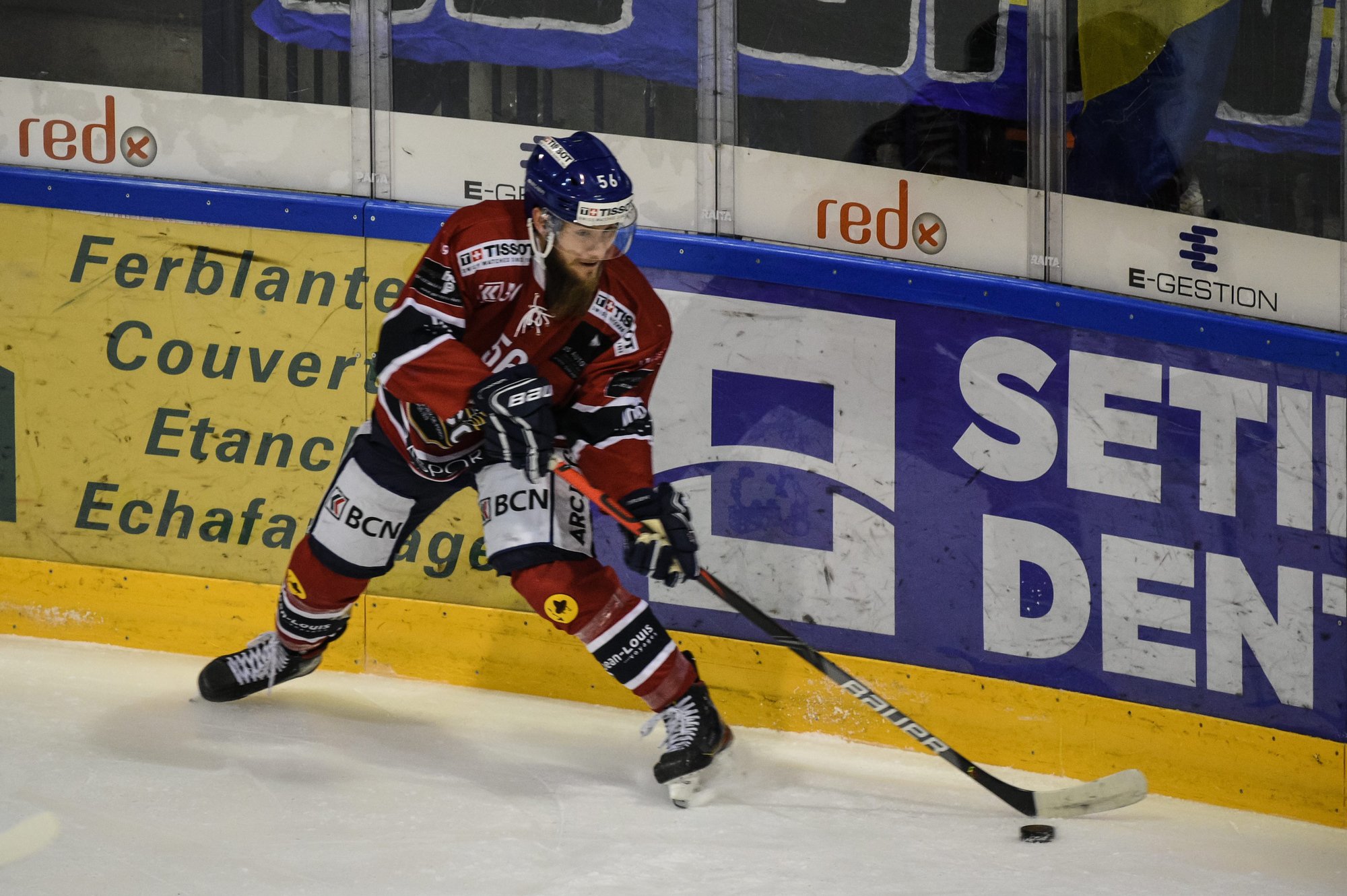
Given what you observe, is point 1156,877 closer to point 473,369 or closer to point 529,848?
point 529,848

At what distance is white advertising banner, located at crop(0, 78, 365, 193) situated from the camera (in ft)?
12.3

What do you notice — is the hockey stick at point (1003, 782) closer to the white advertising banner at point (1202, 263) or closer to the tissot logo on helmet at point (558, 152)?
the tissot logo on helmet at point (558, 152)

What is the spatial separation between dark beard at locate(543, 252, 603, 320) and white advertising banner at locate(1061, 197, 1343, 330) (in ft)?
3.72

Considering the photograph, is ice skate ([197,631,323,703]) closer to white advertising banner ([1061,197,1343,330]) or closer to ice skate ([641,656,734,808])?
ice skate ([641,656,734,808])

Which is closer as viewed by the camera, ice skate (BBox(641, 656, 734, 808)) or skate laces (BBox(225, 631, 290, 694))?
ice skate (BBox(641, 656, 734, 808))

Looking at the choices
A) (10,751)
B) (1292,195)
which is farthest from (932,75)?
(10,751)

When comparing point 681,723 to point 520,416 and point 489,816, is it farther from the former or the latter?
point 520,416

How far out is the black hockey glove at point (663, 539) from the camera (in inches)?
114

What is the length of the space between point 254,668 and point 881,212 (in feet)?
5.68

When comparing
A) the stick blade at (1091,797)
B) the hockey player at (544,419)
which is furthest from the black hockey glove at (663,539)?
the stick blade at (1091,797)

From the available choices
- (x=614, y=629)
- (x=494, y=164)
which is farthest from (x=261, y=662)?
(x=494, y=164)

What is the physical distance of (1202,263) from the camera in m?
3.33

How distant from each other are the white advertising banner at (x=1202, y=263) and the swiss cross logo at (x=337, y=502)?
1.64 metres

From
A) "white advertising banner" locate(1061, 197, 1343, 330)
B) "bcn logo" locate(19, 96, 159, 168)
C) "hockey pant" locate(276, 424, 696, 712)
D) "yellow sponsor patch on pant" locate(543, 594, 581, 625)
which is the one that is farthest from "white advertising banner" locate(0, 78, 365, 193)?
"white advertising banner" locate(1061, 197, 1343, 330)
